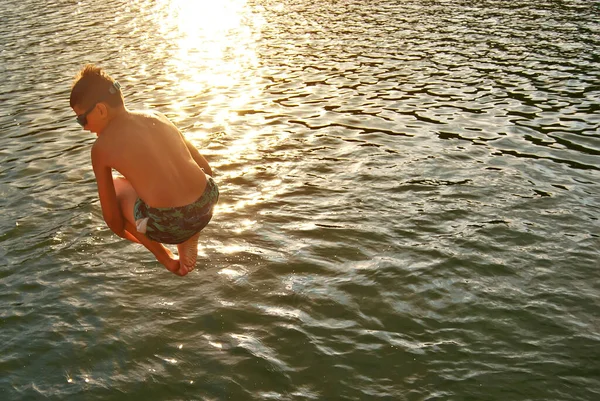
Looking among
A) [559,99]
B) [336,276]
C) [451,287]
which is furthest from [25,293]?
[559,99]

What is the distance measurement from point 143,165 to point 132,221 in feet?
2.28

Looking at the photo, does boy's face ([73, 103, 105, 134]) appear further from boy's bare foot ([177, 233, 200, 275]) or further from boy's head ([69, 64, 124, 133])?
boy's bare foot ([177, 233, 200, 275])

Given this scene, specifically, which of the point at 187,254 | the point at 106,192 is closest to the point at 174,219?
the point at 187,254

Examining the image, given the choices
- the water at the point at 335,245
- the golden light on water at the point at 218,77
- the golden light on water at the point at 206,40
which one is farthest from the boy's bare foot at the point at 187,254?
the golden light on water at the point at 206,40

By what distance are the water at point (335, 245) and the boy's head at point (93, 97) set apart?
2141 millimetres

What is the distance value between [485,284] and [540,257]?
97 cm

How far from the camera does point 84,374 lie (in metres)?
5.96

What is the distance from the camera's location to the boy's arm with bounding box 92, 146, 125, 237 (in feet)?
19.8

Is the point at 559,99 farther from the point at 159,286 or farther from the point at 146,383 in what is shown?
the point at 146,383

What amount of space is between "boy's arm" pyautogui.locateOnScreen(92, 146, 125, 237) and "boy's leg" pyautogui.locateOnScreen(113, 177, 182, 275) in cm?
7

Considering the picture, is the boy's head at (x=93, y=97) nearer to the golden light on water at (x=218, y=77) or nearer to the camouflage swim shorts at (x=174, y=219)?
the camouflage swim shorts at (x=174, y=219)

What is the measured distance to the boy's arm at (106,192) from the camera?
6.04 metres

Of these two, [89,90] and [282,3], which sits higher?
[89,90]

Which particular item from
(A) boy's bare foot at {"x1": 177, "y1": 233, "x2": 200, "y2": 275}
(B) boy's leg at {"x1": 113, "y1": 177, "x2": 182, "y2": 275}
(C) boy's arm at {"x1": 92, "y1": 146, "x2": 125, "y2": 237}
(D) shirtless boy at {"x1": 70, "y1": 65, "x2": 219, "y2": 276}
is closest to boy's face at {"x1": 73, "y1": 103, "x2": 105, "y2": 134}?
(D) shirtless boy at {"x1": 70, "y1": 65, "x2": 219, "y2": 276}
